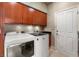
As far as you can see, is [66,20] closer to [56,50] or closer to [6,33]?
[56,50]

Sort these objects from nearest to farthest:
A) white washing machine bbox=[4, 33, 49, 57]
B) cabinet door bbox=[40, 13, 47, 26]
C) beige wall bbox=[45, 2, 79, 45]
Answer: white washing machine bbox=[4, 33, 49, 57] → beige wall bbox=[45, 2, 79, 45] → cabinet door bbox=[40, 13, 47, 26]

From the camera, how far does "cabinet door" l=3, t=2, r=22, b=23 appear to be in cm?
156

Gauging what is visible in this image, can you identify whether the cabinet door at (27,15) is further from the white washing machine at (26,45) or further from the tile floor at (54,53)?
the tile floor at (54,53)

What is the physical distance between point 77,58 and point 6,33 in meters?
1.28

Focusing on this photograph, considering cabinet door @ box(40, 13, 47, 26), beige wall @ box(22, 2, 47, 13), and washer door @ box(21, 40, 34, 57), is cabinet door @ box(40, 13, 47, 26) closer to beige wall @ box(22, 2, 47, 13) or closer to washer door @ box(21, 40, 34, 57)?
beige wall @ box(22, 2, 47, 13)

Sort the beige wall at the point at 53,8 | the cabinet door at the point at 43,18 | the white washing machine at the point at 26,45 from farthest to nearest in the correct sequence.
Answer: the cabinet door at the point at 43,18
the beige wall at the point at 53,8
the white washing machine at the point at 26,45

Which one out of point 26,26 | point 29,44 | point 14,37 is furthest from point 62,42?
point 14,37

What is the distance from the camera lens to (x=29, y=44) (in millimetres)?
1764

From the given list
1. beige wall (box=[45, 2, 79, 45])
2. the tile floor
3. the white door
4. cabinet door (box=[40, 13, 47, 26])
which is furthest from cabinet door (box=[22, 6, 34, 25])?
the tile floor

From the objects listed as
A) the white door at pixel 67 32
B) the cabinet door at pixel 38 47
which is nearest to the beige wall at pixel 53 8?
the white door at pixel 67 32

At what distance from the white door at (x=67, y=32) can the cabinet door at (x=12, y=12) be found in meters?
0.67

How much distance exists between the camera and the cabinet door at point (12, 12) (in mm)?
1561

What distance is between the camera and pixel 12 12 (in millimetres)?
1606

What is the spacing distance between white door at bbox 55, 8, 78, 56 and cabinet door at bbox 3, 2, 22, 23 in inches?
26.2
